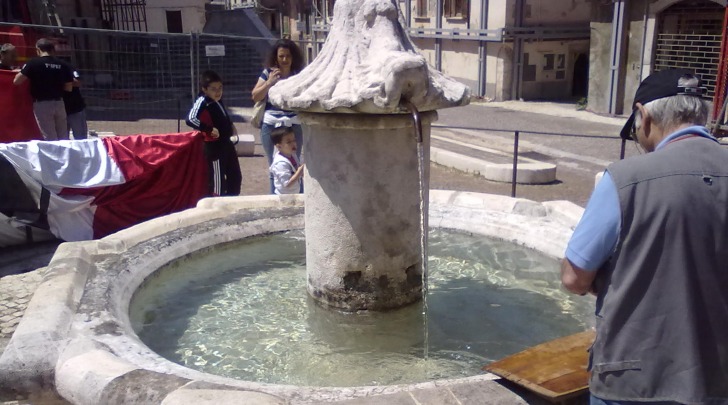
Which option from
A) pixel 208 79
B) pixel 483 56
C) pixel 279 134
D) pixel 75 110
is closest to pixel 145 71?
pixel 75 110

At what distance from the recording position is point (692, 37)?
48.3 ft

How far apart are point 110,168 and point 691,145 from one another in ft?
18.7

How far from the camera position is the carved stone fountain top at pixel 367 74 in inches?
126

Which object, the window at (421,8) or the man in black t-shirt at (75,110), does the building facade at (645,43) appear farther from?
the man in black t-shirt at (75,110)

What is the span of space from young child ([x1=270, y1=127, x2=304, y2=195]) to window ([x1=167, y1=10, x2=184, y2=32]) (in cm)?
1812

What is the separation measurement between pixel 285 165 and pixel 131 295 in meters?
2.07

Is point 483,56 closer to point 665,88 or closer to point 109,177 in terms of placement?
point 109,177

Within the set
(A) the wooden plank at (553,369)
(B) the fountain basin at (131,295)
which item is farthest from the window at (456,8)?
(A) the wooden plank at (553,369)

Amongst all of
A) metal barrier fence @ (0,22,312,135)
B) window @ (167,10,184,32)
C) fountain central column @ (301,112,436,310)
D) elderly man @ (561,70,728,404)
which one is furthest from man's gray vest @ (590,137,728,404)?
window @ (167,10,184,32)

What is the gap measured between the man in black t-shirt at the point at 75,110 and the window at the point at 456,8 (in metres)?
13.5

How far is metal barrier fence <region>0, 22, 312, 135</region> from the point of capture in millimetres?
15023

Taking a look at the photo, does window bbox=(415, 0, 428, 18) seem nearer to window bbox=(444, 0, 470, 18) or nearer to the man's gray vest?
window bbox=(444, 0, 470, 18)

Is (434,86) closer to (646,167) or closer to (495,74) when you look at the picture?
(646,167)

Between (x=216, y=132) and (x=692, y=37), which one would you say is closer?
(x=216, y=132)
